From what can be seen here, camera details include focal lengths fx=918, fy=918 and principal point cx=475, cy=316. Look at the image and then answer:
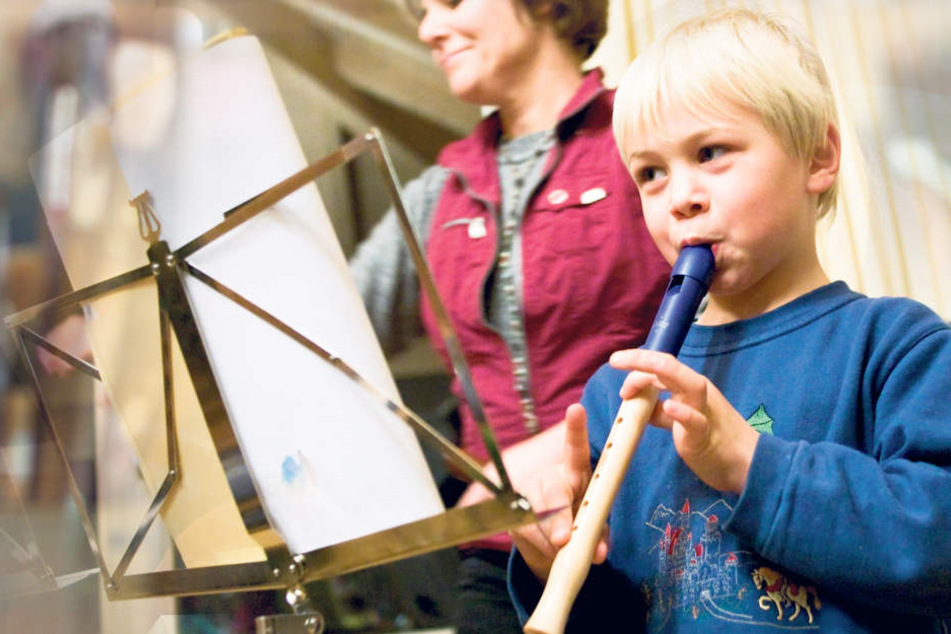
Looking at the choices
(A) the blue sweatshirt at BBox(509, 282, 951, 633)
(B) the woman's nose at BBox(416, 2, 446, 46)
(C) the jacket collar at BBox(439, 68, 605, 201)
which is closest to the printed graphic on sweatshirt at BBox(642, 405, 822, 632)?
(A) the blue sweatshirt at BBox(509, 282, 951, 633)

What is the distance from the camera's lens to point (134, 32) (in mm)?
758

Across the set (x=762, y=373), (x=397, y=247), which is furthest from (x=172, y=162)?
(x=762, y=373)

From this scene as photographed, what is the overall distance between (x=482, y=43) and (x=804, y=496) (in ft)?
1.17

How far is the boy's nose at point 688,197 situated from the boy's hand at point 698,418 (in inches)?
3.6

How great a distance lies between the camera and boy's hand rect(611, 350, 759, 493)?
1.47 feet

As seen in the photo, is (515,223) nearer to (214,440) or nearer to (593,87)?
(593,87)

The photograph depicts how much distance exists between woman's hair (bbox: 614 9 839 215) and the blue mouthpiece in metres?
0.08

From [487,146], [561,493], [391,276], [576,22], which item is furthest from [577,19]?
[561,493]

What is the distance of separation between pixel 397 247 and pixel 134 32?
1.12 feet

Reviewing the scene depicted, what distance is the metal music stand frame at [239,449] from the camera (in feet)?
1.61

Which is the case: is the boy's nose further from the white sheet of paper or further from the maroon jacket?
the white sheet of paper

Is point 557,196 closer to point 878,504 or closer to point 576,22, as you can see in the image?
point 576,22

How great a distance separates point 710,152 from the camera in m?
0.51

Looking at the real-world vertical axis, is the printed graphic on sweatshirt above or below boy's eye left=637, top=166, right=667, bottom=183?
below
